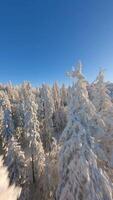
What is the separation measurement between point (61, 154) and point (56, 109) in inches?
1935

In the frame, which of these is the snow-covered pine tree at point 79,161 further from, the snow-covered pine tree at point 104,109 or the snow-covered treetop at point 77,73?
the snow-covered pine tree at point 104,109

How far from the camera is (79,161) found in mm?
10781

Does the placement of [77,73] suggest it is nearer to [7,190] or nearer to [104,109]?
[104,109]

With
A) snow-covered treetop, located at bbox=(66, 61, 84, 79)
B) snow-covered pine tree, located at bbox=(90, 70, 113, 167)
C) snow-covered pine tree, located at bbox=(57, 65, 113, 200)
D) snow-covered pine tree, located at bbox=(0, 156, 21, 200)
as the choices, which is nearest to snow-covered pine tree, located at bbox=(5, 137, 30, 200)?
snow-covered pine tree, located at bbox=(0, 156, 21, 200)

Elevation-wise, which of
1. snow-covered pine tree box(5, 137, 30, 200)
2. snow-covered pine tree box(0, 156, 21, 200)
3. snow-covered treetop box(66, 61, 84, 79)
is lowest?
snow-covered pine tree box(0, 156, 21, 200)

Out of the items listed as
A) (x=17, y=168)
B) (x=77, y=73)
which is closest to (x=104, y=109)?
(x=77, y=73)

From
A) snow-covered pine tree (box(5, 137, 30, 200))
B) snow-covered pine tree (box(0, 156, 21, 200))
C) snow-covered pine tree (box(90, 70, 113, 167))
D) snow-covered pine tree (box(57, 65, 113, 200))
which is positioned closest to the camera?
snow-covered pine tree (box(57, 65, 113, 200))

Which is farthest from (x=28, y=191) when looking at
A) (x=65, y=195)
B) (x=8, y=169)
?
(x=65, y=195)

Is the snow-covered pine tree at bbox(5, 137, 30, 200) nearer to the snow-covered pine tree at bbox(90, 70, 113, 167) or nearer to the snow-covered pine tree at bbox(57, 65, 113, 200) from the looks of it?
the snow-covered pine tree at bbox(90, 70, 113, 167)

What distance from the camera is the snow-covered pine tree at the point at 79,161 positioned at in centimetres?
1053

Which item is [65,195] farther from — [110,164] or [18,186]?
[18,186]

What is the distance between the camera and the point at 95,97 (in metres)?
16.6

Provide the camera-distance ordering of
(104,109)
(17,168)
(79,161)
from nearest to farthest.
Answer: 1. (79,161)
2. (104,109)
3. (17,168)

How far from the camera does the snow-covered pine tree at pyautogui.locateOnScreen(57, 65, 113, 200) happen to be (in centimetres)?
1053
